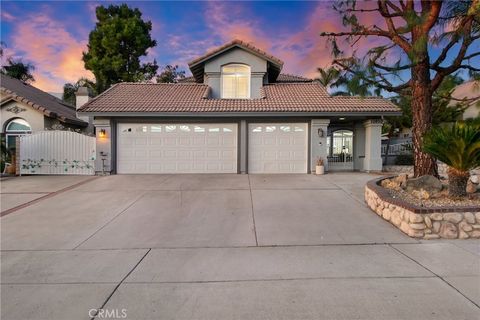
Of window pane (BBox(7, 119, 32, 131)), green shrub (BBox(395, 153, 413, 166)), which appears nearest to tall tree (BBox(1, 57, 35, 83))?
window pane (BBox(7, 119, 32, 131))

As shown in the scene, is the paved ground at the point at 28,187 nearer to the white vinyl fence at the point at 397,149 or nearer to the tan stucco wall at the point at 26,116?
the tan stucco wall at the point at 26,116

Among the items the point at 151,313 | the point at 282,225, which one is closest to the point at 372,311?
the point at 151,313

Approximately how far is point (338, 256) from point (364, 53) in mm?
5512

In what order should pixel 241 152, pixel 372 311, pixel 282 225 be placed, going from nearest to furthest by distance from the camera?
pixel 372 311
pixel 282 225
pixel 241 152

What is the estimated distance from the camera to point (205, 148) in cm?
1259

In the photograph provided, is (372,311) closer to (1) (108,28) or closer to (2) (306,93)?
(2) (306,93)

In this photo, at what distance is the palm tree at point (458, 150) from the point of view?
19.2ft

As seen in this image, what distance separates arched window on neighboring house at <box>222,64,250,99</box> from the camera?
14.5 meters

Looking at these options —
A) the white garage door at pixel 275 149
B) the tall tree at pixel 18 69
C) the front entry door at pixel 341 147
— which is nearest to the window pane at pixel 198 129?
the white garage door at pixel 275 149

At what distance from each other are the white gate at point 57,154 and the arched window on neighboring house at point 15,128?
12.9 ft

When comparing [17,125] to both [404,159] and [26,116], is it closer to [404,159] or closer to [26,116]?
[26,116]

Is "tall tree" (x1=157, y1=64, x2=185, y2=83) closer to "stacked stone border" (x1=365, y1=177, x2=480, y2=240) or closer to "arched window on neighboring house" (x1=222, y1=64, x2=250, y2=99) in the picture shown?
"arched window on neighboring house" (x1=222, y1=64, x2=250, y2=99)

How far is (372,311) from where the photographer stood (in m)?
3.00

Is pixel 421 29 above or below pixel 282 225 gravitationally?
above
